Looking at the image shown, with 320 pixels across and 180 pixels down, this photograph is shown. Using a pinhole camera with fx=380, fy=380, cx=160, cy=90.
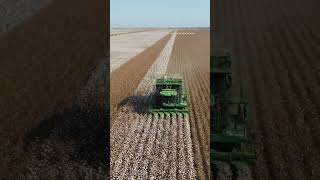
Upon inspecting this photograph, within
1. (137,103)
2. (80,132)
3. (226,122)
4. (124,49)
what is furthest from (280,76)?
(124,49)

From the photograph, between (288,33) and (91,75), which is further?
(288,33)

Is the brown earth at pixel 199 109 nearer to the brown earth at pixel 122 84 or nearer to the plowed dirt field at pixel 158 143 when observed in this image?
the plowed dirt field at pixel 158 143

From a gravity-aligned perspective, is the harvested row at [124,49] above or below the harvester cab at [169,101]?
above

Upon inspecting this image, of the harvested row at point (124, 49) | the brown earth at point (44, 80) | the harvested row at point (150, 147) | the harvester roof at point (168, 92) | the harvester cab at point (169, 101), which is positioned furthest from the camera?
the harvested row at point (124, 49)

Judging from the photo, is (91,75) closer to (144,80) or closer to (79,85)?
(79,85)

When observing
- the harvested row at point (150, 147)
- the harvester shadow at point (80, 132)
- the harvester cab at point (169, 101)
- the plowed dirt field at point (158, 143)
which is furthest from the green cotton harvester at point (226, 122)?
the harvester cab at point (169, 101)

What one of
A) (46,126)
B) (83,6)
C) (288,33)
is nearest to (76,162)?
(46,126)
